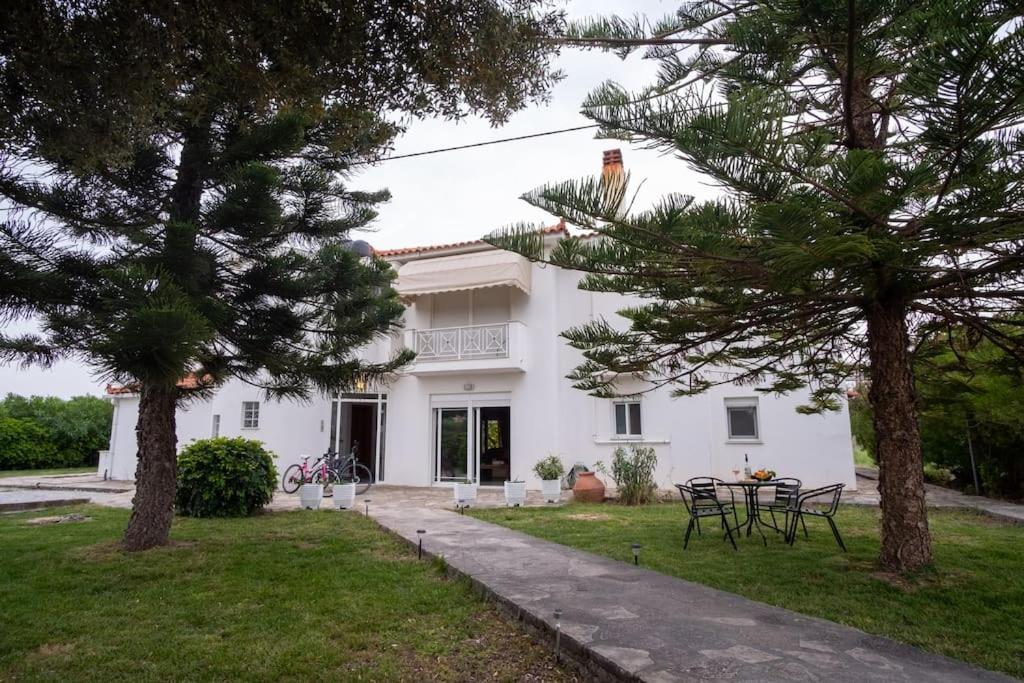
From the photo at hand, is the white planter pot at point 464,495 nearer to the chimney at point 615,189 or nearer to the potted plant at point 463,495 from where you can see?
the potted plant at point 463,495

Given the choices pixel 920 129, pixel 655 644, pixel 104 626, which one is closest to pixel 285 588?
pixel 104 626

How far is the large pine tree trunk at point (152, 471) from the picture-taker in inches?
284

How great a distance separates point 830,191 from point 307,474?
14157 mm

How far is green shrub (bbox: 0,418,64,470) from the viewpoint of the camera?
22562mm

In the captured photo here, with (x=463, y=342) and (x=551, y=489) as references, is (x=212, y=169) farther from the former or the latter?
(x=463, y=342)

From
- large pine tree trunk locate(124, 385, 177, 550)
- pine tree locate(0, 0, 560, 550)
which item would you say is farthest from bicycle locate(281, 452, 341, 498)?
large pine tree trunk locate(124, 385, 177, 550)

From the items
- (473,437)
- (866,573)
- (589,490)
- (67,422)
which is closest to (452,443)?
(473,437)

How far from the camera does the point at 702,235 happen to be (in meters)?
4.50

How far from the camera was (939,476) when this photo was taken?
50.4ft

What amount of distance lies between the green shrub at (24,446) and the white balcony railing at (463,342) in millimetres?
18208

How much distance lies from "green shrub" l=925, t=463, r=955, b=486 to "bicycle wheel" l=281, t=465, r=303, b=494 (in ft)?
55.1

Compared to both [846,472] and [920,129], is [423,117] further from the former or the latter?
[846,472]

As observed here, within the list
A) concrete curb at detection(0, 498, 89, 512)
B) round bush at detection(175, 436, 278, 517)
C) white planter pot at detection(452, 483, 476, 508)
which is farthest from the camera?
Result: white planter pot at detection(452, 483, 476, 508)

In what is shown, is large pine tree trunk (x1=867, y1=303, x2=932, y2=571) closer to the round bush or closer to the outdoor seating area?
the outdoor seating area
